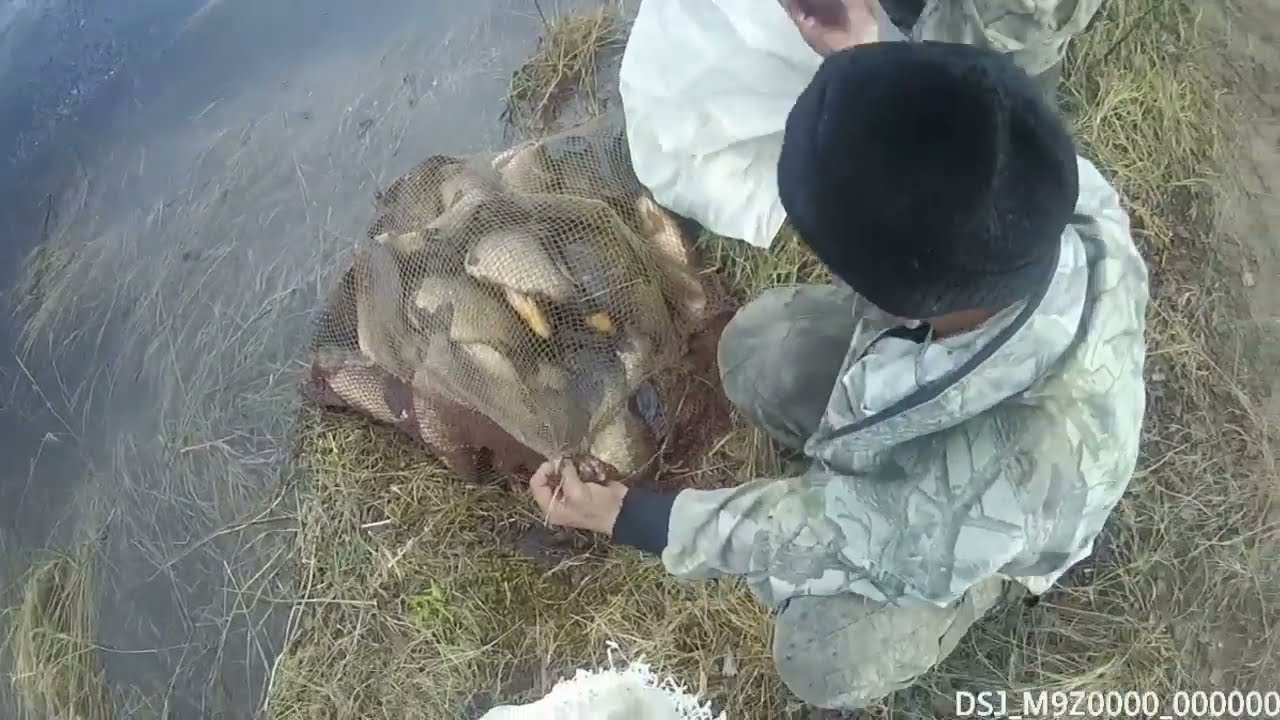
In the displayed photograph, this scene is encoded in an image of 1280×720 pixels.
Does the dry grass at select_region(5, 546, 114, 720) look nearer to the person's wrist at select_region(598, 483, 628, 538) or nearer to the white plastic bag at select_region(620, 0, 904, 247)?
the person's wrist at select_region(598, 483, 628, 538)

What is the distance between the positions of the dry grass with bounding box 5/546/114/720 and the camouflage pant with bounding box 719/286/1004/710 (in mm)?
844

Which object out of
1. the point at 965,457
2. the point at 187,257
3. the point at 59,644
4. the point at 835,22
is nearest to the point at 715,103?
the point at 835,22

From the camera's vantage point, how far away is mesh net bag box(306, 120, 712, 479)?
1211 mm

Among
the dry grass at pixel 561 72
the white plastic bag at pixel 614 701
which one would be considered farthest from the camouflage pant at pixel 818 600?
the dry grass at pixel 561 72

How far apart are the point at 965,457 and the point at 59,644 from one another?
1125 mm

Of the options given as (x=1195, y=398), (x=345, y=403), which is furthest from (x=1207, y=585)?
(x=345, y=403)

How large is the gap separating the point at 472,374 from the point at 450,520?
0.23 metres

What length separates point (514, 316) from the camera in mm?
1214

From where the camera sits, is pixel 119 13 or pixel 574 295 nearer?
pixel 574 295

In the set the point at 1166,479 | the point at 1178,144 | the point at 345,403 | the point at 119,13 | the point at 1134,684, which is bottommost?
the point at 1134,684

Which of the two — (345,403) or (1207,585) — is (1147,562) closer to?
(1207,585)

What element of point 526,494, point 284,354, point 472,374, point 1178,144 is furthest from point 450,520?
point 1178,144

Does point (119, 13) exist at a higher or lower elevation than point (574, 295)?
higher

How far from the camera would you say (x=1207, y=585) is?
1312 mm
